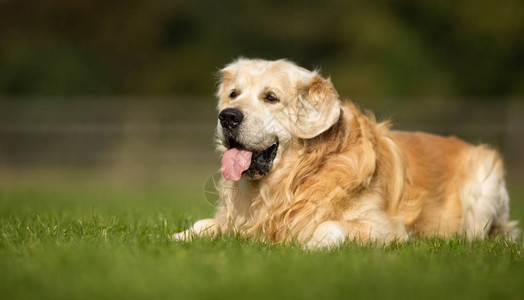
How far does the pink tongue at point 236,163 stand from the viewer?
483 centimetres

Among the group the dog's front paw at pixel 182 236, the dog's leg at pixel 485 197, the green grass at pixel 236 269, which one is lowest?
the green grass at pixel 236 269

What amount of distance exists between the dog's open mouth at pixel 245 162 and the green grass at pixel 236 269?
1.90 feet

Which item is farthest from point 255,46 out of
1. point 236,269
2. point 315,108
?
point 236,269

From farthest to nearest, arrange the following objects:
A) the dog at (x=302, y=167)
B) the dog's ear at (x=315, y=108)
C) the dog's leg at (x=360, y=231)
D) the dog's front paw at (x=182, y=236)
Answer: the dog's ear at (x=315, y=108) → the dog at (x=302, y=167) → the dog's front paw at (x=182, y=236) → the dog's leg at (x=360, y=231)

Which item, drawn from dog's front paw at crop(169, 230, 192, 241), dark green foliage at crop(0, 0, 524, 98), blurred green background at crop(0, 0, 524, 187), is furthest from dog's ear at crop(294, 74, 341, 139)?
dark green foliage at crop(0, 0, 524, 98)

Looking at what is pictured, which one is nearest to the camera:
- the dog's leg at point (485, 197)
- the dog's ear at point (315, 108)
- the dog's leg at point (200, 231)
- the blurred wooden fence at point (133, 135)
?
the dog's leg at point (200, 231)

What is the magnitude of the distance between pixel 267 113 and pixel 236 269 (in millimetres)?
1828

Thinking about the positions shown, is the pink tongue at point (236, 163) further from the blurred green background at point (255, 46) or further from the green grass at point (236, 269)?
the blurred green background at point (255, 46)

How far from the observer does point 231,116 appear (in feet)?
15.6

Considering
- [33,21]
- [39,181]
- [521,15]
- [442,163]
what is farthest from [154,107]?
[521,15]

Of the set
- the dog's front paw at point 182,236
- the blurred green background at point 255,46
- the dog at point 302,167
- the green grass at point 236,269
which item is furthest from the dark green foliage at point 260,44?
the green grass at point 236,269

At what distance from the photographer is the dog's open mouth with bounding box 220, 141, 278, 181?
15.9 feet

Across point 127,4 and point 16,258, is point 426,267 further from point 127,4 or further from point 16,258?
point 127,4

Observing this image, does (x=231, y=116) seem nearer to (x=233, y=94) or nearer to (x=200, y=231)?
(x=233, y=94)
